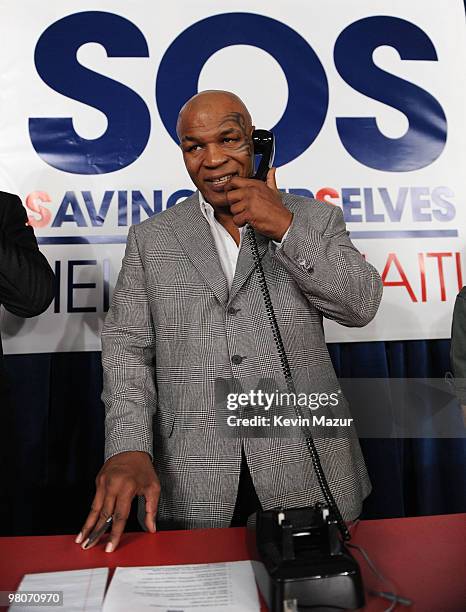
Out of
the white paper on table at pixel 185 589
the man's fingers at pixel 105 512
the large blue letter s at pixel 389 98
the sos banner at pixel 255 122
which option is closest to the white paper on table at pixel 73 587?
the white paper on table at pixel 185 589

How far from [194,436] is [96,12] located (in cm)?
161

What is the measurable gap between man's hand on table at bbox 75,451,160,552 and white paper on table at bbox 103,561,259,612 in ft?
0.39

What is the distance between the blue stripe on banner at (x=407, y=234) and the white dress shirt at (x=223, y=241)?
0.80m

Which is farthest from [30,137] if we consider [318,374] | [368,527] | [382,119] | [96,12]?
[368,527]

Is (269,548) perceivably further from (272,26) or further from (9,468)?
(272,26)

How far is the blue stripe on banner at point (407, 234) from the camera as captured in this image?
6.72ft

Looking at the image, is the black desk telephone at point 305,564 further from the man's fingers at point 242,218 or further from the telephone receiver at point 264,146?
the telephone receiver at point 264,146

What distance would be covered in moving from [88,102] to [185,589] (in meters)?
1.74

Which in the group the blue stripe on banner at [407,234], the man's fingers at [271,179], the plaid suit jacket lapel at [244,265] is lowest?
the plaid suit jacket lapel at [244,265]

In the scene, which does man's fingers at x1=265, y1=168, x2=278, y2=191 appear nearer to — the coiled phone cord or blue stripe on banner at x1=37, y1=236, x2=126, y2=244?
the coiled phone cord

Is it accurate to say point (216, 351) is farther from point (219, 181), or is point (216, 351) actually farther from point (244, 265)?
point (219, 181)

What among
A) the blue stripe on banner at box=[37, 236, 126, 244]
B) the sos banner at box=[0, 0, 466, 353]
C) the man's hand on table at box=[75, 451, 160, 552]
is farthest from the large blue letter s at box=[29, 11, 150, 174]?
the man's hand on table at box=[75, 451, 160, 552]

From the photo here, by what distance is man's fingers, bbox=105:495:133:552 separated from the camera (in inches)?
33.6

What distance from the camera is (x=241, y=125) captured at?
1.24 m
